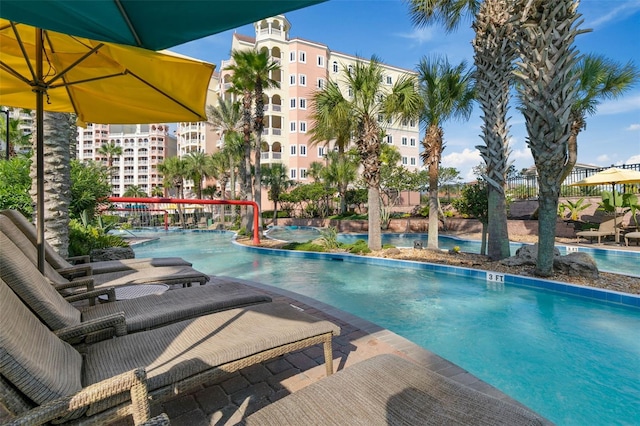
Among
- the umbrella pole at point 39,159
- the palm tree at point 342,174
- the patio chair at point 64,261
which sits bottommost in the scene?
the patio chair at point 64,261

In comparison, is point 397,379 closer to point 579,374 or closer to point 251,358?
point 251,358

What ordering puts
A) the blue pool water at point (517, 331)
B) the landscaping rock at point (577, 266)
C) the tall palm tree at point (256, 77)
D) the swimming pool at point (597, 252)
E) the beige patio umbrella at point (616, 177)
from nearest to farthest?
the blue pool water at point (517, 331) < the landscaping rock at point (577, 266) < the swimming pool at point (597, 252) < the beige patio umbrella at point (616, 177) < the tall palm tree at point (256, 77)

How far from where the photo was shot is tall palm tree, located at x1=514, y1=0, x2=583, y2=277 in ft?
20.3

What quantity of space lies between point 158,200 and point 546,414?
1186cm

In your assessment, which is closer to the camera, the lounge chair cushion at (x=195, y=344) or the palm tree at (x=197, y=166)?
the lounge chair cushion at (x=195, y=344)

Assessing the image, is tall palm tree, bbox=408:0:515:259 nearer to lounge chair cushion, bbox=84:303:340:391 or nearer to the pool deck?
the pool deck

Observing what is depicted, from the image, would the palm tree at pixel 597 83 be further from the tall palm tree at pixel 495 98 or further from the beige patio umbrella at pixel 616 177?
the tall palm tree at pixel 495 98

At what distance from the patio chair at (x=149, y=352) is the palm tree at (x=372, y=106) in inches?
329

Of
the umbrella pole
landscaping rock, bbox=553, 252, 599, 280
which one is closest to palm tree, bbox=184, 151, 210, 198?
landscaping rock, bbox=553, 252, 599, 280

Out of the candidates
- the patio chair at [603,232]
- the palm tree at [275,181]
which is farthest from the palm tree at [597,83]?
the palm tree at [275,181]

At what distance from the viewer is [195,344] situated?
2148 mm

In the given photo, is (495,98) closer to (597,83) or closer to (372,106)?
(372,106)

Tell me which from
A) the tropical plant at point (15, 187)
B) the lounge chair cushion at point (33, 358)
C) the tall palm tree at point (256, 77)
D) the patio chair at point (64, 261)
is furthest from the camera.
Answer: the tall palm tree at point (256, 77)

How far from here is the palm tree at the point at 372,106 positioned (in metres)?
10.0
